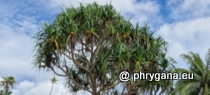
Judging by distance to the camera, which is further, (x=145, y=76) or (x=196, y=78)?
(x=196, y=78)

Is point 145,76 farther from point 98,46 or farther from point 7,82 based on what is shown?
point 7,82

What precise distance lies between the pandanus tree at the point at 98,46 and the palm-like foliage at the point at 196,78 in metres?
5.49

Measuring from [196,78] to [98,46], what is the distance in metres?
9.08

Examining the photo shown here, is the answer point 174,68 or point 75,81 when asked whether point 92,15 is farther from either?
point 174,68

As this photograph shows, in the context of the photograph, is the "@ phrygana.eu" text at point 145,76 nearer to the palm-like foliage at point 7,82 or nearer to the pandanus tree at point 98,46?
the pandanus tree at point 98,46

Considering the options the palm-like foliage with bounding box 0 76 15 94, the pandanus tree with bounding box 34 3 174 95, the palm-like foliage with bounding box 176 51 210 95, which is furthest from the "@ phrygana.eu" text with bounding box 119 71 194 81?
the palm-like foliage with bounding box 0 76 15 94

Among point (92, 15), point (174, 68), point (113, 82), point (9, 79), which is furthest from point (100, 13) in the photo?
point (9, 79)

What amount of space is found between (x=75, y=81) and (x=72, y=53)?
7.32ft

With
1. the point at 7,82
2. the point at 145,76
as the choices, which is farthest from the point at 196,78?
the point at 7,82

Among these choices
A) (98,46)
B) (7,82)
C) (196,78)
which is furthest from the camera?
(7,82)

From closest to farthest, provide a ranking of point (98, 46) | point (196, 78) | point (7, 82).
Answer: point (98, 46), point (196, 78), point (7, 82)

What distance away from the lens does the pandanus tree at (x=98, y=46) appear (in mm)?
16812

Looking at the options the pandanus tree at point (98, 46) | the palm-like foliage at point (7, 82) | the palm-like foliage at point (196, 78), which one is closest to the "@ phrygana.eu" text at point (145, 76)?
the pandanus tree at point (98, 46)

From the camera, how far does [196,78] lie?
934 inches
